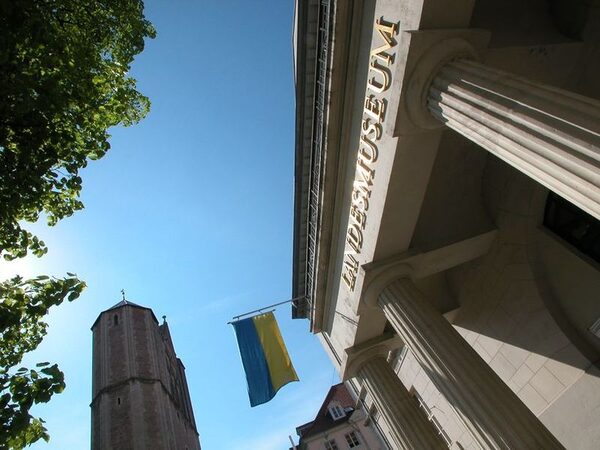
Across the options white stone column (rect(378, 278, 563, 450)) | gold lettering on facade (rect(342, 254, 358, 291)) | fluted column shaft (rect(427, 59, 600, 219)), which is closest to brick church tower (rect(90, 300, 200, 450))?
gold lettering on facade (rect(342, 254, 358, 291))

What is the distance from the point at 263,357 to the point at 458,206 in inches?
293

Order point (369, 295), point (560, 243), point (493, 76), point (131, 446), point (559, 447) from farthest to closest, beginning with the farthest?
1. point (131, 446)
2. point (560, 243)
3. point (369, 295)
4. point (559, 447)
5. point (493, 76)

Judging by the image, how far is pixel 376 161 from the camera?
8.12 m

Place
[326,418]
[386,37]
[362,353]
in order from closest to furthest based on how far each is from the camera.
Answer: [386,37] < [362,353] < [326,418]

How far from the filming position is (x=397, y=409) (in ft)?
32.4

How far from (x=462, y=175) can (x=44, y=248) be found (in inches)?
414

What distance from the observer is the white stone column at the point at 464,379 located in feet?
20.4

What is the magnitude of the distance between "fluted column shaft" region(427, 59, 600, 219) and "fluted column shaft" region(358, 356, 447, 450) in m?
7.01

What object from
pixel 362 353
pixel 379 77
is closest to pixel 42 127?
pixel 379 77

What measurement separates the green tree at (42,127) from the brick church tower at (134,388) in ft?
117

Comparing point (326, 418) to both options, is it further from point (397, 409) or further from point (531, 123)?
point (531, 123)

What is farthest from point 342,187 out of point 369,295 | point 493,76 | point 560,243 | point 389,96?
point 560,243

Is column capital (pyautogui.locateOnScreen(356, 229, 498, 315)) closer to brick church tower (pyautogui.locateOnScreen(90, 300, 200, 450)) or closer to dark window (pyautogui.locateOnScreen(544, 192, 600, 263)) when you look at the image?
dark window (pyautogui.locateOnScreen(544, 192, 600, 263))

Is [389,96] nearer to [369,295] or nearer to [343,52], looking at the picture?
[343,52]
